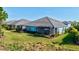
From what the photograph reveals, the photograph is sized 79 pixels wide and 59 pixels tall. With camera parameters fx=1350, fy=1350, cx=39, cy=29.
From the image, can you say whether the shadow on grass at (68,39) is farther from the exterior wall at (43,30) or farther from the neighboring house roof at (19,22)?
the neighboring house roof at (19,22)

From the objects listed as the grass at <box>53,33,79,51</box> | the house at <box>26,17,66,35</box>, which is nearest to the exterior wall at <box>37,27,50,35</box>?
the house at <box>26,17,66,35</box>

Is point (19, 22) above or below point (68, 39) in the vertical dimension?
above

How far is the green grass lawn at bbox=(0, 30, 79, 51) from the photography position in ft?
39.3

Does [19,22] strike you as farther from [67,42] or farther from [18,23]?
[67,42]

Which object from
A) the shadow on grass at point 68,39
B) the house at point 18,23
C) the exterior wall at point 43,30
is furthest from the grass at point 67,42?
the house at point 18,23

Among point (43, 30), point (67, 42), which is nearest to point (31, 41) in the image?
point (43, 30)

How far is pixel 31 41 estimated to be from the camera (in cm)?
1200

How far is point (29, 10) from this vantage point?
39.3 ft

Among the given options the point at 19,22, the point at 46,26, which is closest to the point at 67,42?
the point at 46,26

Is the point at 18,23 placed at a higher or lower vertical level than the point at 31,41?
higher

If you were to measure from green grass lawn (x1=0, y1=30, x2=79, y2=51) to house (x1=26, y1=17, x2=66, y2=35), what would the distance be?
55 millimetres

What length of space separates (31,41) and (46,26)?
0.19 metres

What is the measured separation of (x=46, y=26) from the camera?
12.0 metres
